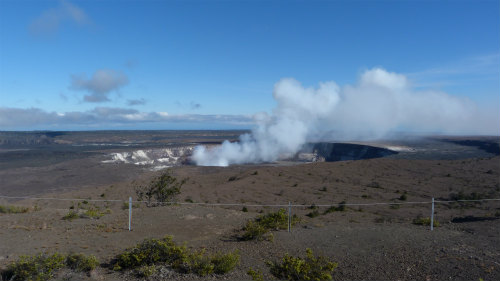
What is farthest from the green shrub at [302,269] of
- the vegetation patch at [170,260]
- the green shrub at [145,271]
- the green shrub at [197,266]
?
the green shrub at [145,271]

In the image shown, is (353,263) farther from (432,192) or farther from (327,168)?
(327,168)

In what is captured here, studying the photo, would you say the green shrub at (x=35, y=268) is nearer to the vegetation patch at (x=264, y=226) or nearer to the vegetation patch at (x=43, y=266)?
the vegetation patch at (x=43, y=266)

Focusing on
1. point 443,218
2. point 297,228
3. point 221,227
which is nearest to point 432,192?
point 443,218

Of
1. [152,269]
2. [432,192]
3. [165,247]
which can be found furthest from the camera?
[432,192]

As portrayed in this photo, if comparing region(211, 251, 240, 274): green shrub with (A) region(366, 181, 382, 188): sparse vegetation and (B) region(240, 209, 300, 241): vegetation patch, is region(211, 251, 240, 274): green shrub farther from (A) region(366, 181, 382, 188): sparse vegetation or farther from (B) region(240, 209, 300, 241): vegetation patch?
(A) region(366, 181, 382, 188): sparse vegetation

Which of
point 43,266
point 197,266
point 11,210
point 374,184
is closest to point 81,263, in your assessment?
point 43,266

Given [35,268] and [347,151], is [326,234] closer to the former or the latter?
[35,268]
